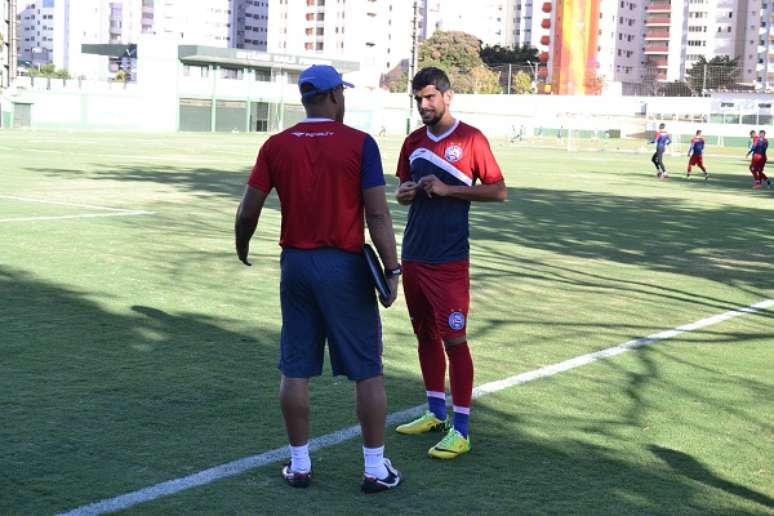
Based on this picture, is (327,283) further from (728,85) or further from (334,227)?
(728,85)

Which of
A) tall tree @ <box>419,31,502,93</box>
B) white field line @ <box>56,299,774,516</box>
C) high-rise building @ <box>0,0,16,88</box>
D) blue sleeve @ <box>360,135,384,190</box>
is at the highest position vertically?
tall tree @ <box>419,31,502,93</box>

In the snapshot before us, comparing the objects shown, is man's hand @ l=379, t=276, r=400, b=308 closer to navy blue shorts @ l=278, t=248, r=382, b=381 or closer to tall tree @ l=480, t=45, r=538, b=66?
navy blue shorts @ l=278, t=248, r=382, b=381

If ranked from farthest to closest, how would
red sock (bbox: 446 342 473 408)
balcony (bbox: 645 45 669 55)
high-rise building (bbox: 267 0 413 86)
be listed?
balcony (bbox: 645 45 669 55) < high-rise building (bbox: 267 0 413 86) < red sock (bbox: 446 342 473 408)

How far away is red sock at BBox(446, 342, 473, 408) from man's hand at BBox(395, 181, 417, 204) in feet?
2.77

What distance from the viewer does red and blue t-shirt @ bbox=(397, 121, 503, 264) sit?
20.5 feet

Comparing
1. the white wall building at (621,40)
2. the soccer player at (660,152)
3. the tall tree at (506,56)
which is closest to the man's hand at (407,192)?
the soccer player at (660,152)

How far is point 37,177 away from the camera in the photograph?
2548cm

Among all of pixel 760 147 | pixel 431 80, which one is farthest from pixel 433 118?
pixel 760 147

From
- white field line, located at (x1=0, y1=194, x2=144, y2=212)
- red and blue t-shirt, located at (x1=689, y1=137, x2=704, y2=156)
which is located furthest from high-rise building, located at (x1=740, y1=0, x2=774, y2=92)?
white field line, located at (x1=0, y1=194, x2=144, y2=212)

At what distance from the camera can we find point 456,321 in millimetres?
6148

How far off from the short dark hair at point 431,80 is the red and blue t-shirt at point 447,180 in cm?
25

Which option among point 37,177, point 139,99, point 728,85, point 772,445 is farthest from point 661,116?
point 772,445

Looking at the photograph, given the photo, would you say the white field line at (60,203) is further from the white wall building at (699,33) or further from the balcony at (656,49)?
the balcony at (656,49)

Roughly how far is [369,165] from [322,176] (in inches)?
8.9
